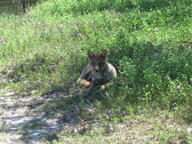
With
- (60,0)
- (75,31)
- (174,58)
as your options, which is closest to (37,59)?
(75,31)

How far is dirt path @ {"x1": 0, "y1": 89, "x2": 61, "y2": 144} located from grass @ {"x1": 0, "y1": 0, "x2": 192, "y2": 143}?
41 cm

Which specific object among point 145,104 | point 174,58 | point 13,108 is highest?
point 174,58

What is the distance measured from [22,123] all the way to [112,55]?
3.17 meters

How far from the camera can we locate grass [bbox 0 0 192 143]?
7.01 meters

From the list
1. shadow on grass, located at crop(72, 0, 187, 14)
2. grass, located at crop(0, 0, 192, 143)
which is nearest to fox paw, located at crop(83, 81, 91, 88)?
grass, located at crop(0, 0, 192, 143)

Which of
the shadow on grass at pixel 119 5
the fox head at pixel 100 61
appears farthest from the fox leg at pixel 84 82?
the shadow on grass at pixel 119 5

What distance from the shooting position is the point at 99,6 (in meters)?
15.6

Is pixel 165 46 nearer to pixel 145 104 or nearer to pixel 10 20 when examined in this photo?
pixel 145 104

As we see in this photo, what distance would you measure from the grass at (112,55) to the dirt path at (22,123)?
408mm

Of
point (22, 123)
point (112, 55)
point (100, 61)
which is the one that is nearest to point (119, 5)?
point (112, 55)

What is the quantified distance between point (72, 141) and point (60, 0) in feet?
45.9

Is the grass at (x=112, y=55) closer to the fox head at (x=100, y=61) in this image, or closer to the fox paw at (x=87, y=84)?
the fox paw at (x=87, y=84)

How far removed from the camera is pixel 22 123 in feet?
24.4

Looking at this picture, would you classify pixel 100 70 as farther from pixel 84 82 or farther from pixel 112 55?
pixel 112 55
